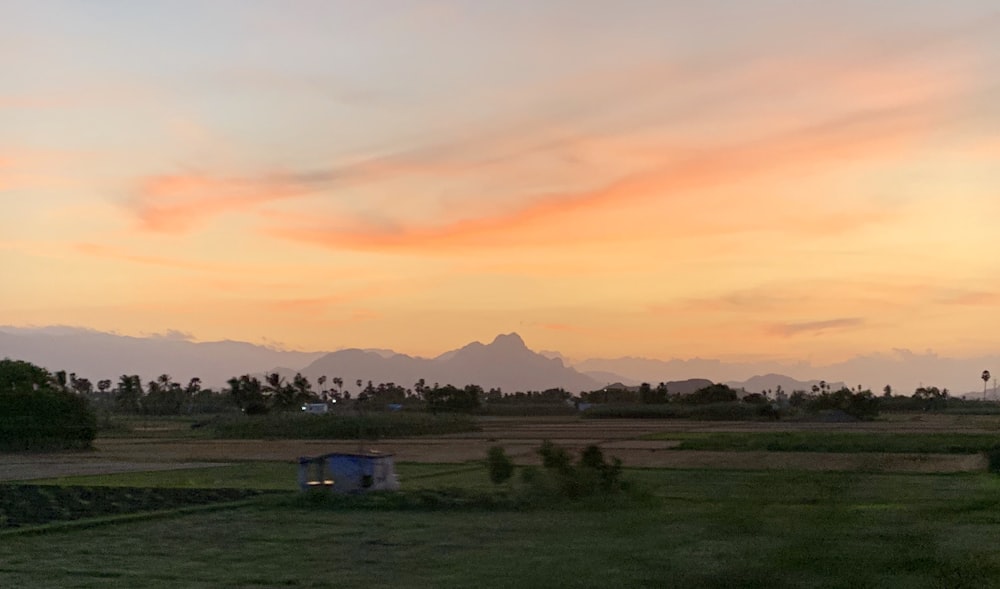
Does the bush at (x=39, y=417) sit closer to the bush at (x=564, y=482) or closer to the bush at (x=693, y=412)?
the bush at (x=564, y=482)

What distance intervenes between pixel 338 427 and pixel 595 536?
73.6 metres

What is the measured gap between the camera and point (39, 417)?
61719mm

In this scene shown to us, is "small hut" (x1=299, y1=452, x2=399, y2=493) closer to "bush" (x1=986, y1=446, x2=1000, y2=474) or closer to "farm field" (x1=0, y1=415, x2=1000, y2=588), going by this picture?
"farm field" (x1=0, y1=415, x2=1000, y2=588)

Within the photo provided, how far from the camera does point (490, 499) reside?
2225cm

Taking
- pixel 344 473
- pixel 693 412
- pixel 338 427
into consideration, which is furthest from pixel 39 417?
pixel 693 412

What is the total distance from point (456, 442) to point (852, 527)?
197ft

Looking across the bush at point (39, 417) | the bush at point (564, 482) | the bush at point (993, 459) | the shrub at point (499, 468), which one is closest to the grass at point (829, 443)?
the bush at point (993, 459)

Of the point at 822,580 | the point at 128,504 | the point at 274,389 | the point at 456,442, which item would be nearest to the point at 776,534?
the point at 822,580

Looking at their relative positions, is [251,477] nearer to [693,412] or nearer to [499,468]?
[499,468]

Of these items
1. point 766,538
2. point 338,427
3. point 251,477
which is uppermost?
point 766,538

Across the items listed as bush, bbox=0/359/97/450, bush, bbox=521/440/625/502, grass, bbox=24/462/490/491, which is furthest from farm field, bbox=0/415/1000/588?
bush, bbox=0/359/97/450

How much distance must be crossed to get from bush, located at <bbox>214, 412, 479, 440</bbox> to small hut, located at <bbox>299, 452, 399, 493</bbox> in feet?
153

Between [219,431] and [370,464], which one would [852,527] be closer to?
[370,464]

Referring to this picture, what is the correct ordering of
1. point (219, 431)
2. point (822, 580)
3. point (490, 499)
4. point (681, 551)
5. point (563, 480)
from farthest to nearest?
point (219, 431) → point (490, 499) → point (563, 480) → point (681, 551) → point (822, 580)
